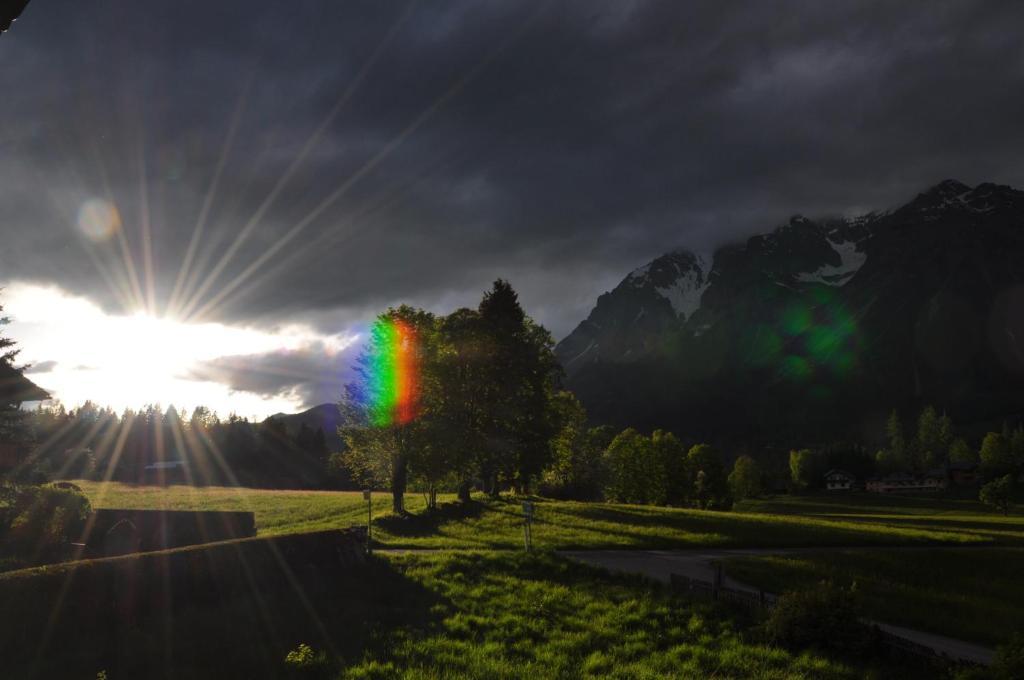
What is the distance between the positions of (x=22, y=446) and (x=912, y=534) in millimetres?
51676

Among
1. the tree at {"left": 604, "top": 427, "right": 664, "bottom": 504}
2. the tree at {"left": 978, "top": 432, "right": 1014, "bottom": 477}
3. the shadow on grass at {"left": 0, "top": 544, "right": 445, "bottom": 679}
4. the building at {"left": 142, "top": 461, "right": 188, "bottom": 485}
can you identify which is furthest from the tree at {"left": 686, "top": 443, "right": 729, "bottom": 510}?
the tree at {"left": 978, "top": 432, "right": 1014, "bottom": 477}

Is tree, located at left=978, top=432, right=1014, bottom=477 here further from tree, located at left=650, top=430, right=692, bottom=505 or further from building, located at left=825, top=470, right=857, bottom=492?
tree, located at left=650, top=430, right=692, bottom=505

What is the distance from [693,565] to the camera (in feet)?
83.5

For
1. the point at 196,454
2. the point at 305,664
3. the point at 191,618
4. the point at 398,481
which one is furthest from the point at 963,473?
the point at 305,664

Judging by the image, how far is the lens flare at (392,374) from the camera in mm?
42469

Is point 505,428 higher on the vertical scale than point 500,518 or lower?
higher

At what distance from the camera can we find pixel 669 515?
42.1 metres

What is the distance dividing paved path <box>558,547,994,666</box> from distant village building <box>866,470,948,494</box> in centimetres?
14060

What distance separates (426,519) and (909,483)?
151556 mm

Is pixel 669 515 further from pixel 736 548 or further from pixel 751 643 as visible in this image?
pixel 751 643

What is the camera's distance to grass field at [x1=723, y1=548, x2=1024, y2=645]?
16625mm

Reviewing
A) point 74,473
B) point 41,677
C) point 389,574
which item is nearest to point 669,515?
point 389,574

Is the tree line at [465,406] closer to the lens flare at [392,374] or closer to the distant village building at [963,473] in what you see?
the lens flare at [392,374]

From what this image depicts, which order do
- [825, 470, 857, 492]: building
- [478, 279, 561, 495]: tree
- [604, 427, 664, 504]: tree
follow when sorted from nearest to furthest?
[478, 279, 561, 495]: tree
[604, 427, 664, 504]: tree
[825, 470, 857, 492]: building
